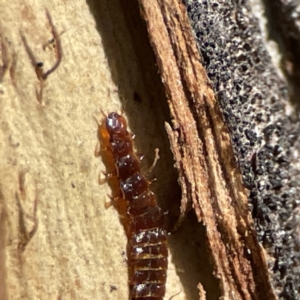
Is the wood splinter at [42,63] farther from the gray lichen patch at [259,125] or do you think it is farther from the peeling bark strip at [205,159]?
the gray lichen patch at [259,125]

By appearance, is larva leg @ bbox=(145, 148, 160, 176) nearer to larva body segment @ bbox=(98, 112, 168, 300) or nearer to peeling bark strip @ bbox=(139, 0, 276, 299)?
larva body segment @ bbox=(98, 112, 168, 300)

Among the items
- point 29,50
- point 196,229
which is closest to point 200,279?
point 196,229

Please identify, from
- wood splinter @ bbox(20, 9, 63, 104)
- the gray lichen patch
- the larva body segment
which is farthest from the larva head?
the gray lichen patch

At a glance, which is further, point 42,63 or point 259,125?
point 42,63

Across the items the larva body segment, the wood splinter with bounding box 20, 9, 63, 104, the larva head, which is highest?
the wood splinter with bounding box 20, 9, 63, 104

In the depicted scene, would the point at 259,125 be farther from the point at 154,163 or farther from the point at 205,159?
the point at 154,163

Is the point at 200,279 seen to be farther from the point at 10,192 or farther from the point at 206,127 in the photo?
the point at 10,192

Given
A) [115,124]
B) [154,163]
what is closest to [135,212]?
[154,163]
